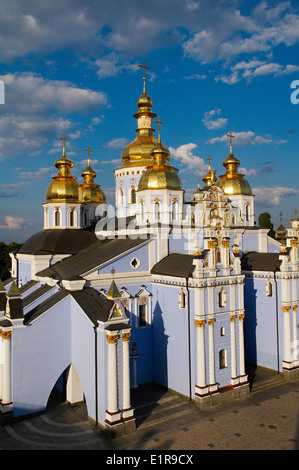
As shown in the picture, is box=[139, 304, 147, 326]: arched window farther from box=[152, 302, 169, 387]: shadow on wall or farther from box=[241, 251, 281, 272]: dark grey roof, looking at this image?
box=[241, 251, 281, 272]: dark grey roof

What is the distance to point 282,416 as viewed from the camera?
13969 mm

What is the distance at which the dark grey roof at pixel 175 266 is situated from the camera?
15760 mm

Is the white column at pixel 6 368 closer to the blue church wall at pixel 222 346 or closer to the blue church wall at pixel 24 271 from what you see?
the blue church wall at pixel 24 271

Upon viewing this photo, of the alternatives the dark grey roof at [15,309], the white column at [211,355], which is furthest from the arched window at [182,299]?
the dark grey roof at [15,309]

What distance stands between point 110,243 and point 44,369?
24.4ft

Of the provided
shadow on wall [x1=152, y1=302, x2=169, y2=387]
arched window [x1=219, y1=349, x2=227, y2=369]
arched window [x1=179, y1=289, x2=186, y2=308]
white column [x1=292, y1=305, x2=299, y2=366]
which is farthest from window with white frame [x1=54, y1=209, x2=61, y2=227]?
white column [x1=292, y1=305, x2=299, y2=366]

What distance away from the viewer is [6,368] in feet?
43.8

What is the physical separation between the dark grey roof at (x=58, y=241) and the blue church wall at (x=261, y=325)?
8830mm

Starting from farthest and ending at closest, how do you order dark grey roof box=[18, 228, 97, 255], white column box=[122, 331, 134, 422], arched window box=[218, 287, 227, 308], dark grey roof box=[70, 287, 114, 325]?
1. dark grey roof box=[18, 228, 97, 255]
2. arched window box=[218, 287, 227, 308]
3. dark grey roof box=[70, 287, 114, 325]
4. white column box=[122, 331, 134, 422]

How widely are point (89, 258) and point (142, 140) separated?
32.9ft

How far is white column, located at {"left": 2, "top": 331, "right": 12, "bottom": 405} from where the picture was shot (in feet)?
43.8

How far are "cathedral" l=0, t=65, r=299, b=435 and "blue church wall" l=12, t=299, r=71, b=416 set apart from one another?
36 mm

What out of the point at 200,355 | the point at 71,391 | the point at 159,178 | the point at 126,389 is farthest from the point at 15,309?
the point at 159,178

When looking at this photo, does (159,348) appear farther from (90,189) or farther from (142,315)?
(90,189)
